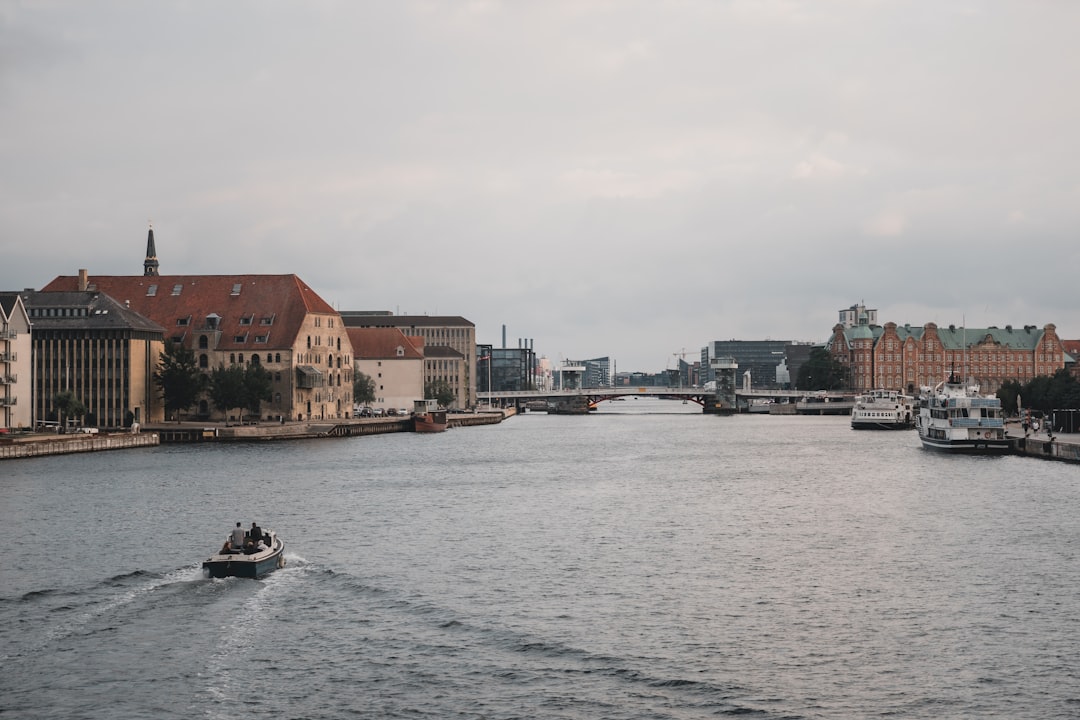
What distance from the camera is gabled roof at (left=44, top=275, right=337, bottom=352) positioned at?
176 m

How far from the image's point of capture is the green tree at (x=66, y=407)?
5802 inches

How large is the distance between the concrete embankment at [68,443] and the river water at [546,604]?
2821 centimetres

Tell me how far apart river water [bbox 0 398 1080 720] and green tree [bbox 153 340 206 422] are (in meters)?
70.7

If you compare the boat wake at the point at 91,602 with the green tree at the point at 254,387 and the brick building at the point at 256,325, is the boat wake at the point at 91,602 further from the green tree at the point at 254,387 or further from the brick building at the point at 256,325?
the brick building at the point at 256,325

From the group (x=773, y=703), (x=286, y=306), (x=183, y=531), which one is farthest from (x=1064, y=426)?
(x=773, y=703)

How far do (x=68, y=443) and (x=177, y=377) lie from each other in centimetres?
3568

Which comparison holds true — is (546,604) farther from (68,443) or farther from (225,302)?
(225,302)

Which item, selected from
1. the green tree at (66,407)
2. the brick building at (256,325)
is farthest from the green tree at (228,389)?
the green tree at (66,407)

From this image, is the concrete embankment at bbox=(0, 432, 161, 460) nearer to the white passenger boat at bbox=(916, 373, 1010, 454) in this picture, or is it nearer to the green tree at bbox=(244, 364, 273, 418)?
the green tree at bbox=(244, 364, 273, 418)

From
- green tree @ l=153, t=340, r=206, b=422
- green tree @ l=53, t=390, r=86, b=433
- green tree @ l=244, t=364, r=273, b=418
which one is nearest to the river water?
green tree @ l=53, t=390, r=86, b=433

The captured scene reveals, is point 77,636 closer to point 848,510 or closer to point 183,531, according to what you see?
point 183,531

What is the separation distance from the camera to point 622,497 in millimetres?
87438

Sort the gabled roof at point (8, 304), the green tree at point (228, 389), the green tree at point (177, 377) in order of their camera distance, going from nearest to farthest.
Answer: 1. the gabled roof at point (8, 304)
2. the green tree at point (228, 389)
3. the green tree at point (177, 377)

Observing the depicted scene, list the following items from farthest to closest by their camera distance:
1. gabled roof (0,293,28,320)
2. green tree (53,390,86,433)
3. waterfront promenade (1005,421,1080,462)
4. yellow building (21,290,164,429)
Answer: yellow building (21,290,164,429), green tree (53,390,86,433), gabled roof (0,293,28,320), waterfront promenade (1005,421,1080,462)
